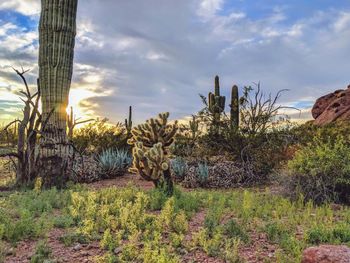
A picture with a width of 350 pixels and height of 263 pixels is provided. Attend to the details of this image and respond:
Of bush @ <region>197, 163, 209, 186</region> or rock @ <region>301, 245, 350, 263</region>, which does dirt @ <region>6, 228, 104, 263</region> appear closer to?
rock @ <region>301, 245, 350, 263</region>

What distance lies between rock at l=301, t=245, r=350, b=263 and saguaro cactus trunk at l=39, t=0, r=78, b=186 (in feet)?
24.5

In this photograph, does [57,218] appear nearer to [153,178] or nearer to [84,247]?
[84,247]

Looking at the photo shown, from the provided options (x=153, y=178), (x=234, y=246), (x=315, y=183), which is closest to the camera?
(x=234, y=246)

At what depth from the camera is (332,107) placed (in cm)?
2758

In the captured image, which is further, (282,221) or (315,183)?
(315,183)

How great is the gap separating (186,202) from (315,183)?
119 inches

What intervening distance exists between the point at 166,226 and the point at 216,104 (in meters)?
9.02

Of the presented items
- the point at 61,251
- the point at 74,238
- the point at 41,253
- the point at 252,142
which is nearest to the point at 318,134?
the point at 252,142

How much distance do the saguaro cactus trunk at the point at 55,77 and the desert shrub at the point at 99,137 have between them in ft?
16.9

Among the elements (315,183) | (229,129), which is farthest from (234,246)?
(229,129)

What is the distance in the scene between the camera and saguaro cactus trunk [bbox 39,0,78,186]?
1020 cm

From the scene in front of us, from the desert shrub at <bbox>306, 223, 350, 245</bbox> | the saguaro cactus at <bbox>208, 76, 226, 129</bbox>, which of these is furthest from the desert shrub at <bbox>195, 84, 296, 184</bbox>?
the desert shrub at <bbox>306, 223, 350, 245</bbox>

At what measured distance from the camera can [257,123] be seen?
1358 centimetres

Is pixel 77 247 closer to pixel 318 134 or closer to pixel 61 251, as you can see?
pixel 61 251
